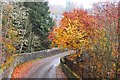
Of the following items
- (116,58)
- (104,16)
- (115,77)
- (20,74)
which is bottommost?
(20,74)

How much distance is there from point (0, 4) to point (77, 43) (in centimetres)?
909

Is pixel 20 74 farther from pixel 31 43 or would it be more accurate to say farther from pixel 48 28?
pixel 48 28

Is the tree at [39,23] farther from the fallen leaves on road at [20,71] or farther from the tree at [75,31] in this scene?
the tree at [75,31]

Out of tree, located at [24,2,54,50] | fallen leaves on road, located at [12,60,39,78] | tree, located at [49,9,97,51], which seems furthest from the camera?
tree, located at [24,2,54,50]

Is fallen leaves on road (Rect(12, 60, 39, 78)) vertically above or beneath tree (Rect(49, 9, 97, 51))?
beneath

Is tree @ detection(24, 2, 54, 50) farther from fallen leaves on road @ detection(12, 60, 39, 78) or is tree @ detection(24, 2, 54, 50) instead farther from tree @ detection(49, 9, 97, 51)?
tree @ detection(49, 9, 97, 51)

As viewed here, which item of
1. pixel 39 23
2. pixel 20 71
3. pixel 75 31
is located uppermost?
pixel 39 23

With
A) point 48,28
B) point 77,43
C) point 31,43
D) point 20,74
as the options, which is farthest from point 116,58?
point 48,28

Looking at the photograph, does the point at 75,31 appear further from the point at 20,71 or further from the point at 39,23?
the point at 39,23

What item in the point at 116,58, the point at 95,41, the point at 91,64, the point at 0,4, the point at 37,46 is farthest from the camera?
the point at 37,46

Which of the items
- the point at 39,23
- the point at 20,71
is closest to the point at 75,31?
the point at 20,71

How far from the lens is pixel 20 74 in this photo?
104ft

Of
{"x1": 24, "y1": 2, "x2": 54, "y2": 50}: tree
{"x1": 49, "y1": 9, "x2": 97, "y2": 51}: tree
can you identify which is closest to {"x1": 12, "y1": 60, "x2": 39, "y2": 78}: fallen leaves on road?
{"x1": 49, "y1": 9, "x2": 97, "y2": 51}: tree

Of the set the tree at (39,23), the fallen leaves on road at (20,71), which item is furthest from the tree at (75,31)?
the tree at (39,23)
